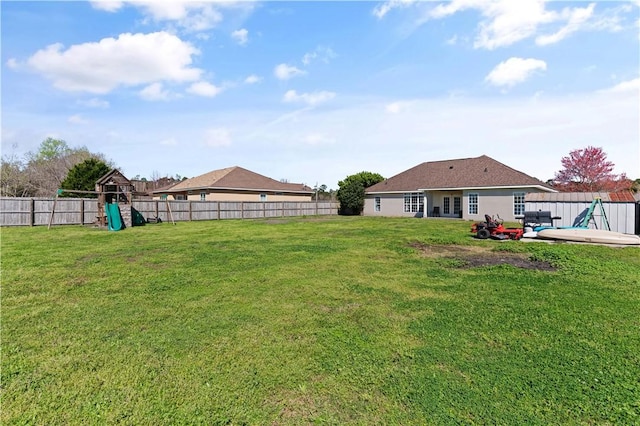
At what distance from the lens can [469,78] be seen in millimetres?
12562

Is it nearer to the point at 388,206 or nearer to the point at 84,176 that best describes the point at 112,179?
the point at 84,176

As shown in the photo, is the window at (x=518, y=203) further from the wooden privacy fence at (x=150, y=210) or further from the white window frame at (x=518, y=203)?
the wooden privacy fence at (x=150, y=210)

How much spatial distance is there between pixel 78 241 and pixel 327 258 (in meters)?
8.94

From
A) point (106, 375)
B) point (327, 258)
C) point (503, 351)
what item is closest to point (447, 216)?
point (327, 258)

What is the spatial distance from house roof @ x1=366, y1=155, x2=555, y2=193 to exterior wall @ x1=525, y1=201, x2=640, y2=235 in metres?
8.64

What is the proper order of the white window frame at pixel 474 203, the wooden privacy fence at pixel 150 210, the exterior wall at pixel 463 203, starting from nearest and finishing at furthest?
the wooden privacy fence at pixel 150 210
the exterior wall at pixel 463 203
the white window frame at pixel 474 203

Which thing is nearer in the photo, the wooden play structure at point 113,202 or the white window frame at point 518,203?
the wooden play structure at point 113,202

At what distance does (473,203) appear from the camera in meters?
23.7

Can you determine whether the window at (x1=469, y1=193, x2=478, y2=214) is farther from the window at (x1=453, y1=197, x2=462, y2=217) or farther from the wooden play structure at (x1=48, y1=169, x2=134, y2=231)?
the wooden play structure at (x1=48, y1=169, x2=134, y2=231)

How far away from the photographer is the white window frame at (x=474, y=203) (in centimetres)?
2339

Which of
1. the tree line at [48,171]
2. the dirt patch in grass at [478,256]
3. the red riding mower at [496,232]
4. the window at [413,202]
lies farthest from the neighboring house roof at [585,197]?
the tree line at [48,171]

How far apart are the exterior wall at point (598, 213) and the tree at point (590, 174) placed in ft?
67.9

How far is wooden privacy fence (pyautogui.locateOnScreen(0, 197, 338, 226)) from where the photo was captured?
16.5 metres

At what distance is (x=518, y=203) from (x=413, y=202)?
26.6 feet
